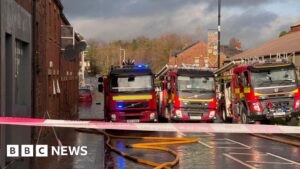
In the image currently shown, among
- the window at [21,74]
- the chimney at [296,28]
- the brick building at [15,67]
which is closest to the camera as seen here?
the brick building at [15,67]

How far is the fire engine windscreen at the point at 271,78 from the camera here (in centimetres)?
2192

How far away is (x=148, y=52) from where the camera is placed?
118438 mm

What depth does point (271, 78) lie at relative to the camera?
22.0 meters

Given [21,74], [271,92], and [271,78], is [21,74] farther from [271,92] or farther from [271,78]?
[271,78]

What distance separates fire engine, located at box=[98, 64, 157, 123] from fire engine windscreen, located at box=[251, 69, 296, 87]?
4.36 m

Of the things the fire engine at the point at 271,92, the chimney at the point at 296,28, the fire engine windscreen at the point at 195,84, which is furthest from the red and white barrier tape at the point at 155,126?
the chimney at the point at 296,28

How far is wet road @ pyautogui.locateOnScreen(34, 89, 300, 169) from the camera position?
12102 mm

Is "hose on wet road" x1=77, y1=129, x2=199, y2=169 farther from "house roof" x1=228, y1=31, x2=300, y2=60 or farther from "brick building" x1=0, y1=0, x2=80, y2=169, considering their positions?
"house roof" x1=228, y1=31, x2=300, y2=60

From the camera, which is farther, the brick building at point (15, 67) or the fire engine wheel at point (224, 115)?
the fire engine wheel at point (224, 115)

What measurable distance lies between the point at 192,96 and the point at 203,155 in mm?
9930

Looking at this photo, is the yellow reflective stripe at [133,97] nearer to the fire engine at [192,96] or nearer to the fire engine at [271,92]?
the fire engine at [192,96]

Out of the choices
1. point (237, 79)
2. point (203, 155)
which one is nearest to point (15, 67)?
point (203, 155)

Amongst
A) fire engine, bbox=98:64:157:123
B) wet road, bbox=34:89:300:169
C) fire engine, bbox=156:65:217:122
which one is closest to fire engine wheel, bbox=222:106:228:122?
fire engine, bbox=156:65:217:122

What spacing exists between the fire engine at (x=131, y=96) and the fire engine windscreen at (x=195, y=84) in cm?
293
